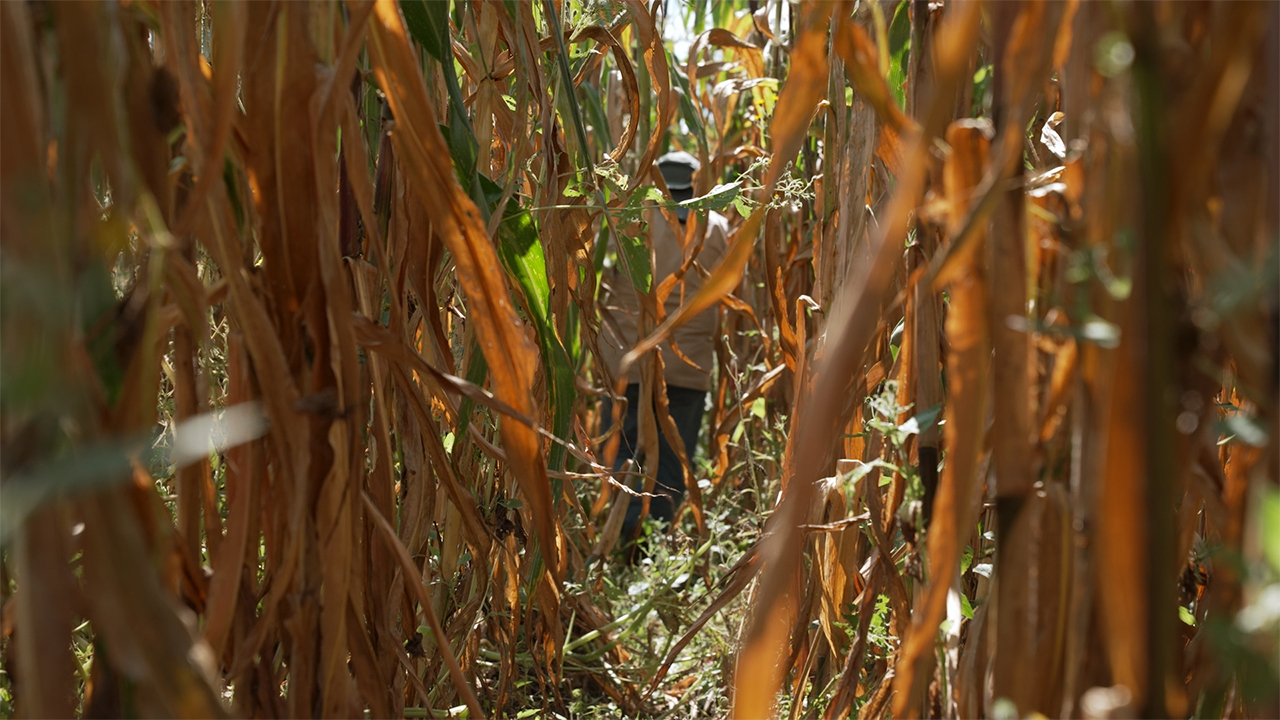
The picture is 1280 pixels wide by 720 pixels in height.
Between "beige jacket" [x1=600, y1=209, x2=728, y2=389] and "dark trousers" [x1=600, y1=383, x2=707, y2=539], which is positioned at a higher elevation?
"beige jacket" [x1=600, y1=209, x2=728, y2=389]

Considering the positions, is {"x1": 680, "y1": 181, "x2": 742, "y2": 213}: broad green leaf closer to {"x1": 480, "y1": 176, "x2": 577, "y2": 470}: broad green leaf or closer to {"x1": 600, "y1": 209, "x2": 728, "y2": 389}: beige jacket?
{"x1": 480, "y1": 176, "x2": 577, "y2": 470}: broad green leaf

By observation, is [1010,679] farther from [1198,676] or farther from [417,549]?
[417,549]

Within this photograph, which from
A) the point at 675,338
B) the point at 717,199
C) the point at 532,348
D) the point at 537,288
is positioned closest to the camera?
the point at 532,348

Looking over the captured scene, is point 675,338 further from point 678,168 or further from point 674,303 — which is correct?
point 678,168

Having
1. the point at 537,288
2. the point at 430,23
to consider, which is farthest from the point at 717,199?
the point at 430,23

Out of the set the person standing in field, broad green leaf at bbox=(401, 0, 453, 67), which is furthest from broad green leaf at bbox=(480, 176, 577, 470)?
the person standing in field

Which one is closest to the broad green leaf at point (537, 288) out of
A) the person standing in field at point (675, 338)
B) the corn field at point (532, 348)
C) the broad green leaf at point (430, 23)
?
the corn field at point (532, 348)

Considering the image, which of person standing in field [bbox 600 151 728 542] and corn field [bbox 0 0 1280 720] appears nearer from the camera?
corn field [bbox 0 0 1280 720]

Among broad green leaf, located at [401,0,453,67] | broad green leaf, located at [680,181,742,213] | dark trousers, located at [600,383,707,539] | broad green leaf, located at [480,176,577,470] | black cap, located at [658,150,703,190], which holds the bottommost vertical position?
dark trousers, located at [600,383,707,539]

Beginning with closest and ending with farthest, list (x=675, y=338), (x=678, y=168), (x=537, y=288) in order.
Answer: (x=537, y=288) → (x=675, y=338) → (x=678, y=168)

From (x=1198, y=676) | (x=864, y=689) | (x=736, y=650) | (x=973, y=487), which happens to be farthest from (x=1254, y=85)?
(x=736, y=650)

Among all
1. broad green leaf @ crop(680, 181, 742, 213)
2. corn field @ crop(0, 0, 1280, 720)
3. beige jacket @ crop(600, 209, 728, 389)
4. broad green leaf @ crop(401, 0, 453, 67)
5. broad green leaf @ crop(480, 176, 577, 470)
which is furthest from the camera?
beige jacket @ crop(600, 209, 728, 389)

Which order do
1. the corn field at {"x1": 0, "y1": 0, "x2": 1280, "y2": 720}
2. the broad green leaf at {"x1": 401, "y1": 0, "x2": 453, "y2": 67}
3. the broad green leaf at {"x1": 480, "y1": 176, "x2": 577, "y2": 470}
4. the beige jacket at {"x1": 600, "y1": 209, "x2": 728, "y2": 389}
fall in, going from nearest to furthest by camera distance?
the corn field at {"x1": 0, "y1": 0, "x2": 1280, "y2": 720}
the broad green leaf at {"x1": 401, "y1": 0, "x2": 453, "y2": 67}
the broad green leaf at {"x1": 480, "y1": 176, "x2": 577, "y2": 470}
the beige jacket at {"x1": 600, "y1": 209, "x2": 728, "y2": 389}

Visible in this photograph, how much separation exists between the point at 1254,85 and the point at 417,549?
0.69 meters
